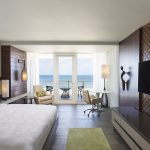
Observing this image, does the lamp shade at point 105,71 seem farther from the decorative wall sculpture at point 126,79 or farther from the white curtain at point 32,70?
the white curtain at point 32,70

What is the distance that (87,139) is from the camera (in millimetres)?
3896

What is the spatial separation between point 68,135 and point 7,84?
2814 millimetres

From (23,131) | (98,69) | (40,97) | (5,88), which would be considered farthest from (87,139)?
(98,69)

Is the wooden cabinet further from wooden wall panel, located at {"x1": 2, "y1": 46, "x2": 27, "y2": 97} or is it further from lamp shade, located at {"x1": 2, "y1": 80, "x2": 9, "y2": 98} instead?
wooden wall panel, located at {"x1": 2, "y1": 46, "x2": 27, "y2": 97}

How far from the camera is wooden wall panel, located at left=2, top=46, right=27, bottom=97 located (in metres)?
6.22

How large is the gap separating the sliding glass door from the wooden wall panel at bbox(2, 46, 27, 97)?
195cm

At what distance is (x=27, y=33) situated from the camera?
4.73 metres

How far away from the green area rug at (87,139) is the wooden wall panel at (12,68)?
305cm

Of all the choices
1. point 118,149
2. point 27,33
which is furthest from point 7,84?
point 118,149

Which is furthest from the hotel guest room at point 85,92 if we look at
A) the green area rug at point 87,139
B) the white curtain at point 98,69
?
the white curtain at point 98,69

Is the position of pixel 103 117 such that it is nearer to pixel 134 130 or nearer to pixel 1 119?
pixel 134 130

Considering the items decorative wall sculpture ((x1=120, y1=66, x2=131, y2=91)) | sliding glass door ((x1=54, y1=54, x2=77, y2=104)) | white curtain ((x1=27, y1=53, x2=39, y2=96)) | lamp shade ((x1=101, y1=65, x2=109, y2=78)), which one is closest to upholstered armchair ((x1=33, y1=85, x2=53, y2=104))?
sliding glass door ((x1=54, y1=54, x2=77, y2=104))

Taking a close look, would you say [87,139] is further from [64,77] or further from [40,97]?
[64,77]

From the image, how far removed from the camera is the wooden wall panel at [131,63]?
4389mm
